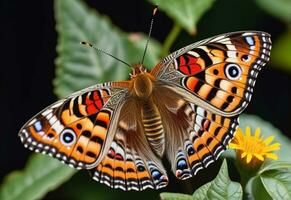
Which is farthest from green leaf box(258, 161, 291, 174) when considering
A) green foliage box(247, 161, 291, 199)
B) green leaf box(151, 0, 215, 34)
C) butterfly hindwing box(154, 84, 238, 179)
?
green leaf box(151, 0, 215, 34)

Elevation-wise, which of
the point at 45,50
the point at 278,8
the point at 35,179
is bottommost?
the point at 35,179

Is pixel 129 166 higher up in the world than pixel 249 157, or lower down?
lower down

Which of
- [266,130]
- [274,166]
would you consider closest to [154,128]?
[274,166]

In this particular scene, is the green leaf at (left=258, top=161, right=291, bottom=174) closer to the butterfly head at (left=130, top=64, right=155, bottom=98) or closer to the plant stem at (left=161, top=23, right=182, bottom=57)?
the butterfly head at (left=130, top=64, right=155, bottom=98)

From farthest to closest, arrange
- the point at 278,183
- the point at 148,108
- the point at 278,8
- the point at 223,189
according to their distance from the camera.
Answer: the point at 278,8 < the point at 148,108 < the point at 278,183 < the point at 223,189

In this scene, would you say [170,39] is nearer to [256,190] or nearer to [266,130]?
[266,130]

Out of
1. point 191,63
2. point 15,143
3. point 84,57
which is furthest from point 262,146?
point 15,143

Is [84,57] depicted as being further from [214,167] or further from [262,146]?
[262,146]

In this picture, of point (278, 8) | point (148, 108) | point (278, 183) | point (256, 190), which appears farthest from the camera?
point (278, 8)

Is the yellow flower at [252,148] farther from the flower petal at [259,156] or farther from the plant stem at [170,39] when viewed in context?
the plant stem at [170,39]
